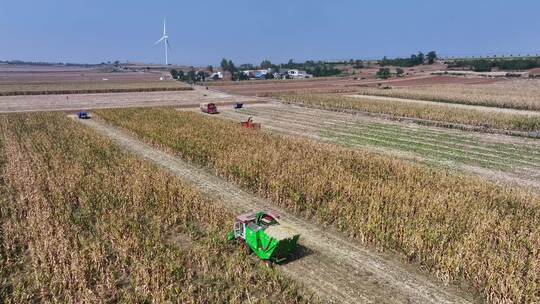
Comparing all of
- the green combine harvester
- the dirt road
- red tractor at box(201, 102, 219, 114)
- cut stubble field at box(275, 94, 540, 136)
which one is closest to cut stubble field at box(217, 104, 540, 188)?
red tractor at box(201, 102, 219, 114)

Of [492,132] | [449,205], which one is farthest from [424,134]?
[449,205]

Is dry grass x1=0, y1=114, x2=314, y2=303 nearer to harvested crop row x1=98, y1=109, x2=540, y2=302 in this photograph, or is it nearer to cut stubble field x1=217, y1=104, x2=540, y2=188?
harvested crop row x1=98, y1=109, x2=540, y2=302

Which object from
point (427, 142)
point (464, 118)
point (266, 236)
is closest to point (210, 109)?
point (427, 142)

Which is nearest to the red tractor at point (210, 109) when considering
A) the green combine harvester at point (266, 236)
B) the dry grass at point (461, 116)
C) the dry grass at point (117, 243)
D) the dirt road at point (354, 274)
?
the dry grass at point (461, 116)

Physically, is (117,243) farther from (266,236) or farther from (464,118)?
(464,118)

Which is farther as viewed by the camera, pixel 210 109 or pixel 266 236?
pixel 210 109

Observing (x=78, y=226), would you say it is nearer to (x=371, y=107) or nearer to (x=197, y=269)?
(x=197, y=269)

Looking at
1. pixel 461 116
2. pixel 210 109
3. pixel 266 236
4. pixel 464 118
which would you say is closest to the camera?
pixel 266 236
